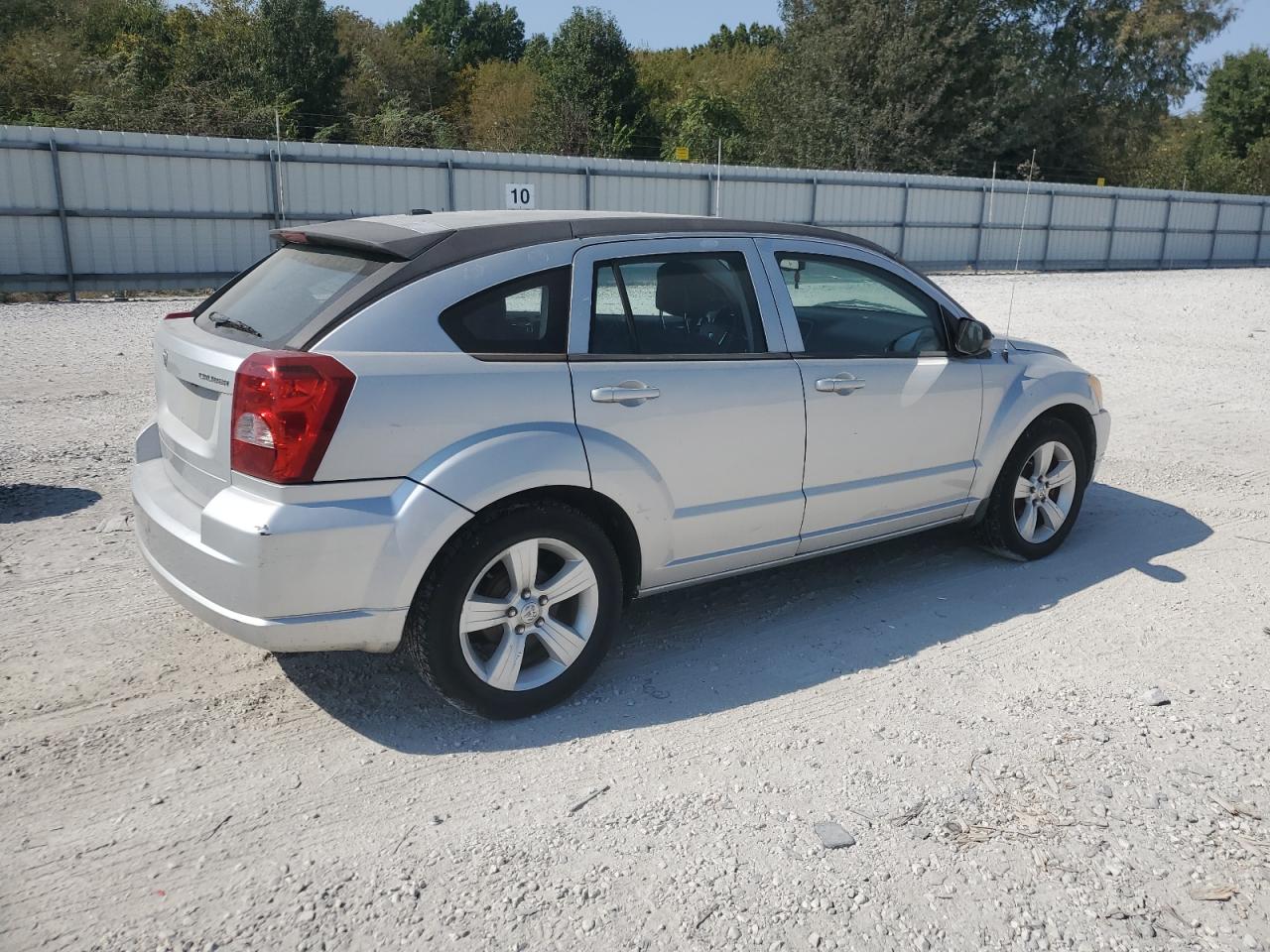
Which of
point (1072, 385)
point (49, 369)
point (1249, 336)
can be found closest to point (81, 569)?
point (1072, 385)

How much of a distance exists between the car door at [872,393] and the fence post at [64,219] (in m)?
15.2

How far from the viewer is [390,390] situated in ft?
10.5

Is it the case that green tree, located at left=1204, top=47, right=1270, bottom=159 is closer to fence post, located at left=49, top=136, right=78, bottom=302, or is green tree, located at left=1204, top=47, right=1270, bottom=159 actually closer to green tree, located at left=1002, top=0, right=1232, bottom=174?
green tree, located at left=1002, top=0, right=1232, bottom=174

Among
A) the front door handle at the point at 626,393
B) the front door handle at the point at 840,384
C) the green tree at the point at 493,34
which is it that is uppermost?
the green tree at the point at 493,34

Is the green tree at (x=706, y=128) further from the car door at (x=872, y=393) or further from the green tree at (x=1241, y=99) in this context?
the car door at (x=872, y=393)

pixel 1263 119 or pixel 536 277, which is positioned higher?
pixel 1263 119

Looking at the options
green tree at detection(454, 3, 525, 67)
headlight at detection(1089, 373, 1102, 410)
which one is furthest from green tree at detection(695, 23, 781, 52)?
headlight at detection(1089, 373, 1102, 410)

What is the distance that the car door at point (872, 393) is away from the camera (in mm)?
4289

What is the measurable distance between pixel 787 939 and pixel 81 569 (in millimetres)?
3715

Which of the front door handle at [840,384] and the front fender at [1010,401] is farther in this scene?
the front fender at [1010,401]

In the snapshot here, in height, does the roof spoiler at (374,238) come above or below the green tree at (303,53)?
below

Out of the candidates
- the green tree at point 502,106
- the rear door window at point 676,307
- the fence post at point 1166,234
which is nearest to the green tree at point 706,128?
the green tree at point 502,106

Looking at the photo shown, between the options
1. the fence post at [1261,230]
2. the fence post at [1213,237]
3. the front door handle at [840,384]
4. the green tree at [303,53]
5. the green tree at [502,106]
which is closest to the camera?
the front door handle at [840,384]

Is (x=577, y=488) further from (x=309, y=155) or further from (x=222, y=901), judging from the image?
(x=309, y=155)
